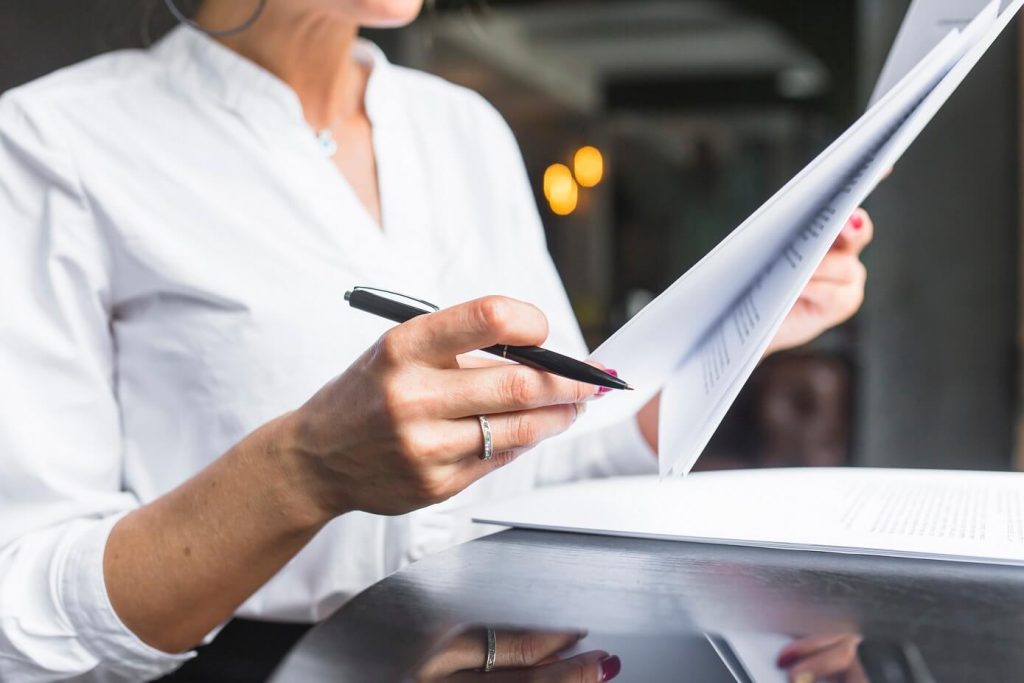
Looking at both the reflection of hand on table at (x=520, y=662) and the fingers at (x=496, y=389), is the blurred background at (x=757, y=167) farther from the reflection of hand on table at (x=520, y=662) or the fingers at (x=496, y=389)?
the reflection of hand on table at (x=520, y=662)

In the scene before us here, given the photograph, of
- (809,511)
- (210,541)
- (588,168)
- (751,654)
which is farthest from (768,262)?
(588,168)

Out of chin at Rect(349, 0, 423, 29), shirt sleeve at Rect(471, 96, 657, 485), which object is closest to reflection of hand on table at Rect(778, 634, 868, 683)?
shirt sleeve at Rect(471, 96, 657, 485)

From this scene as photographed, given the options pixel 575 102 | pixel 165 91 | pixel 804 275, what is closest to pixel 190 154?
pixel 165 91

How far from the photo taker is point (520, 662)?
0.39m

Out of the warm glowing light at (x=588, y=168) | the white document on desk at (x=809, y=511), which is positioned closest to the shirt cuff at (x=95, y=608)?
the white document on desk at (x=809, y=511)

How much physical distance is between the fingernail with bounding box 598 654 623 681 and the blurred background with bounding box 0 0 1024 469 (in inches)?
36.6

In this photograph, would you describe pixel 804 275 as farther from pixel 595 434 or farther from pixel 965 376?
pixel 965 376

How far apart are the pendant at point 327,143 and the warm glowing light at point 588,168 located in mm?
6397

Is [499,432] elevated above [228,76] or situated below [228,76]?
below

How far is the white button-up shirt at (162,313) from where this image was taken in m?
0.71

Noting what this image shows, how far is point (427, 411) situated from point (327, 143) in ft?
1.88

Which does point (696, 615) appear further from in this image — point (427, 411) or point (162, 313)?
point (162, 313)

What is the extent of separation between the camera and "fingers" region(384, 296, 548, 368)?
490 millimetres

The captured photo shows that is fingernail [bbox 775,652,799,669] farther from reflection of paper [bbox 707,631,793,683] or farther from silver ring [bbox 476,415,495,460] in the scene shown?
silver ring [bbox 476,415,495,460]
